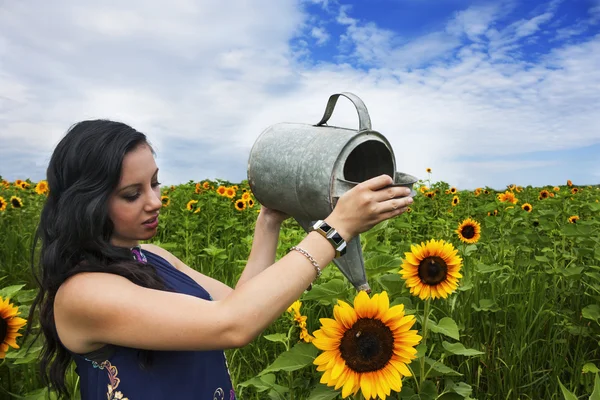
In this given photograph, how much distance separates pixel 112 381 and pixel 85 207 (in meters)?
0.47

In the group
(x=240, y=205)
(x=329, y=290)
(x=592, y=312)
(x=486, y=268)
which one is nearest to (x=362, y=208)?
(x=329, y=290)

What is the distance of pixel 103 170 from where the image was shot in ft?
4.71

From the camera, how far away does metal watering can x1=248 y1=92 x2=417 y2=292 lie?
56.2 inches

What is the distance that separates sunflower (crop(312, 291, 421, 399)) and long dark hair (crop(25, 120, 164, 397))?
49cm

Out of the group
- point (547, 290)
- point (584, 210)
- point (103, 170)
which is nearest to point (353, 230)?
point (103, 170)

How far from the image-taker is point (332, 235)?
1251 mm

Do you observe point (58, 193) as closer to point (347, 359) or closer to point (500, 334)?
point (347, 359)

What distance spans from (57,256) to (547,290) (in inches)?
121

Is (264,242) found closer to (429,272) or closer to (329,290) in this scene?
(329,290)

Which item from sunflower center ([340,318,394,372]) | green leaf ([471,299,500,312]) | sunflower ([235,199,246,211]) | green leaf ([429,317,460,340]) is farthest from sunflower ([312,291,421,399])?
sunflower ([235,199,246,211])

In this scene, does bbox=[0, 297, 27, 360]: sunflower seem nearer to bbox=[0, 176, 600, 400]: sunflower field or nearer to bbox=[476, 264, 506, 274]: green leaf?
bbox=[0, 176, 600, 400]: sunflower field

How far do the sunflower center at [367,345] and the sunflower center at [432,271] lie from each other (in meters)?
0.59

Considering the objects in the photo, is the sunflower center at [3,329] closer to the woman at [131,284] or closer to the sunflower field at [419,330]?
the sunflower field at [419,330]

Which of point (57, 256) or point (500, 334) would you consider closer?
point (57, 256)
